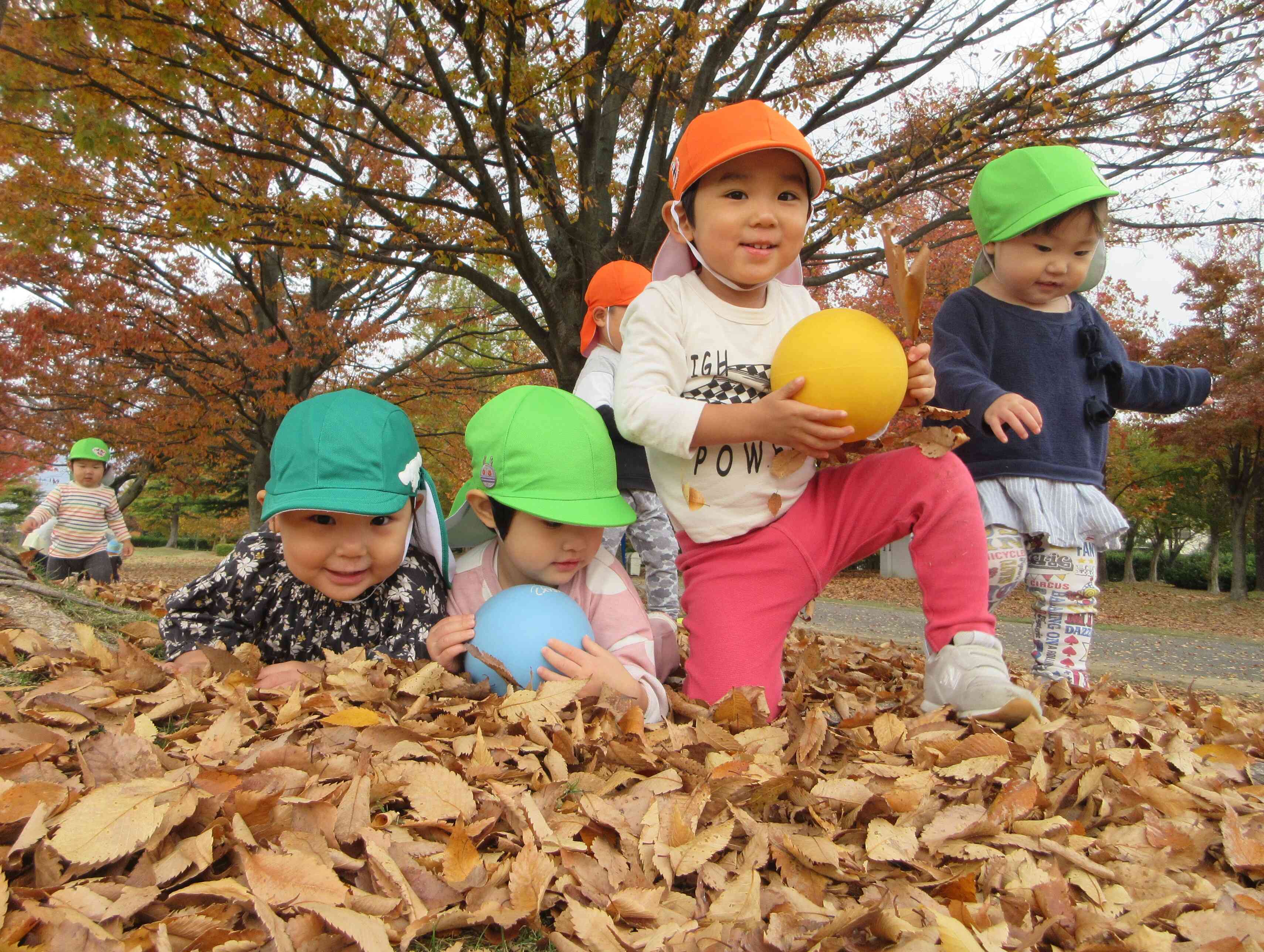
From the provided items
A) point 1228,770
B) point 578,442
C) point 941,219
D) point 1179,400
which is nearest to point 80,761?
point 578,442

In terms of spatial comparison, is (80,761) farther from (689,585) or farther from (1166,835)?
(1166,835)

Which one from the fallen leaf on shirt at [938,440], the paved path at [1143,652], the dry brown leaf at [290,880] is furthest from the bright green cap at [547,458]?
the paved path at [1143,652]

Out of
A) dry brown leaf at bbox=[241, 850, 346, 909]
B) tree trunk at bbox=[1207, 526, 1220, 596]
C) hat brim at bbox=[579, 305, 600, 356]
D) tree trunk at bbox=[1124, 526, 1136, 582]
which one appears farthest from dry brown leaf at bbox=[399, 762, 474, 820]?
tree trunk at bbox=[1124, 526, 1136, 582]

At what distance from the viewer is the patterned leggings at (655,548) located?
450 cm

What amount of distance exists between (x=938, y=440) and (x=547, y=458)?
4.02ft

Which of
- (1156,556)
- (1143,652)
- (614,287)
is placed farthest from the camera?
(1156,556)

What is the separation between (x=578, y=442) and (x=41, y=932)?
1791 mm

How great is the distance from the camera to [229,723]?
6.61 feet

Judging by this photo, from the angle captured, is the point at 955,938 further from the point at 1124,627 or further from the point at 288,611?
the point at 1124,627

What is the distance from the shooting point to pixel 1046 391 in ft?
10.4

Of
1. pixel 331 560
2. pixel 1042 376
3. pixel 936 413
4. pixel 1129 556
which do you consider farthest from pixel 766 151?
pixel 1129 556

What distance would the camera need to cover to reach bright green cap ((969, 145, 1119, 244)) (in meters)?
2.88

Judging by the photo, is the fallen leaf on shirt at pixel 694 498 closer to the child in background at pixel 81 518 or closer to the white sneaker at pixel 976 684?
the white sneaker at pixel 976 684

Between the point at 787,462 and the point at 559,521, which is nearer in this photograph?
the point at 559,521
